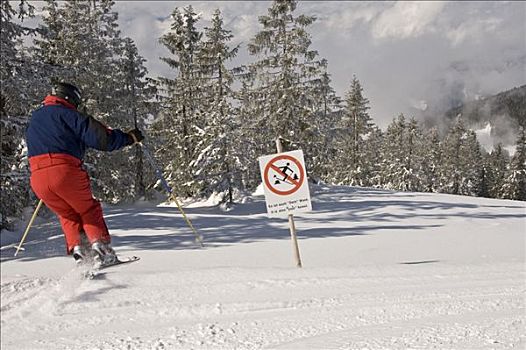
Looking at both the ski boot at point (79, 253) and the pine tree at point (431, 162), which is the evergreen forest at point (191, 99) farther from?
the pine tree at point (431, 162)

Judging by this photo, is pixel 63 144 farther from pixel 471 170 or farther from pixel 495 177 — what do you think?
pixel 495 177

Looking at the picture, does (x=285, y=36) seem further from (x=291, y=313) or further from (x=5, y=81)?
(x=291, y=313)

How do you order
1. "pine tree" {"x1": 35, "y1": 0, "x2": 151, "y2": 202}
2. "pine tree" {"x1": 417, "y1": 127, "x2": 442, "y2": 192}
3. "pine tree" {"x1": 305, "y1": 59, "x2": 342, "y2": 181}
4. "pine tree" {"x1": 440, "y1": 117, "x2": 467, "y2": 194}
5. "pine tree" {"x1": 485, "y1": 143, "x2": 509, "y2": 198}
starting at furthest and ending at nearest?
"pine tree" {"x1": 485, "y1": 143, "x2": 509, "y2": 198}, "pine tree" {"x1": 440, "y1": 117, "x2": 467, "y2": 194}, "pine tree" {"x1": 417, "y1": 127, "x2": 442, "y2": 192}, "pine tree" {"x1": 305, "y1": 59, "x2": 342, "y2": 181}, "pine tree" {"x1": 35, "y1": 0, "x2": 151, "y2": 202}

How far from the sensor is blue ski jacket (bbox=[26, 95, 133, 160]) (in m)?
3.69

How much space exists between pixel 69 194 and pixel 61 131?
0.61m

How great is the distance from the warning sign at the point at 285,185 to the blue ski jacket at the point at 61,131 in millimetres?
2591

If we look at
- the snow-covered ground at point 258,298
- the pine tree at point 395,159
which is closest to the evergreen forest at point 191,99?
the snow-covered ground at point 258,298

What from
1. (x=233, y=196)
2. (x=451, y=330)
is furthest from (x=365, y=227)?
(x=233, y=196)

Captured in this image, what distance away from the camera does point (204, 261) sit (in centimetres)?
589

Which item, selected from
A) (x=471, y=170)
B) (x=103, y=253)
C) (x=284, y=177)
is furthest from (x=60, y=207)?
(x=471, y=170)

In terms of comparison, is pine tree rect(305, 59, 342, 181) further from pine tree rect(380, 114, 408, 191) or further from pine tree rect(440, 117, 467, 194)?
pine tree rect(440, 117, 467, 194)

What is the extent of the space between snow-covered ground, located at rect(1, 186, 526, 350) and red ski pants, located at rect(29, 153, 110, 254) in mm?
585

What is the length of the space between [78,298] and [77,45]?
17.0m

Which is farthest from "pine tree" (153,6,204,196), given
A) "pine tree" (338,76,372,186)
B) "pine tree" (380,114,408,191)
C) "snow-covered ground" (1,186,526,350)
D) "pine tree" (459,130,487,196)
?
"pine tree" (459,130,487,196)
